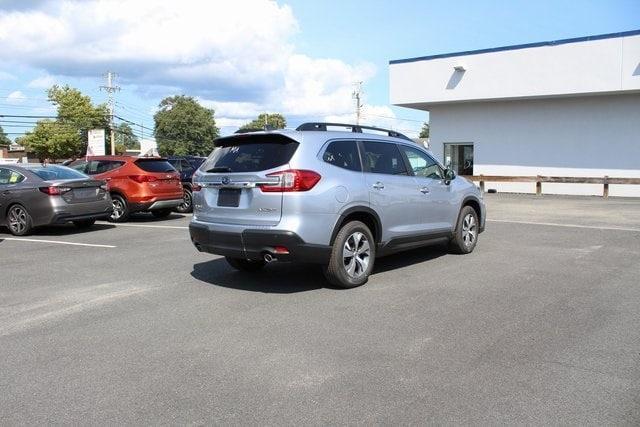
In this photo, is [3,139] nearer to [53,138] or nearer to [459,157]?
[53,138]

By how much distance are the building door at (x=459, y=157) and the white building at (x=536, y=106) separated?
48 mm

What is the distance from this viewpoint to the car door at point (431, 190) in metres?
7.89

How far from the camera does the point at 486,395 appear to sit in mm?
3818

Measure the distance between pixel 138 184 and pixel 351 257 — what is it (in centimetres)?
878

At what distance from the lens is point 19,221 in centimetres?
1189

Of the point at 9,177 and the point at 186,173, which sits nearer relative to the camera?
the point at 9,177

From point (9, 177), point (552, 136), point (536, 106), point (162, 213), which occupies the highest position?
point (536, 106)

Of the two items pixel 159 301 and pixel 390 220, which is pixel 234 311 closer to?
pixel 159 301

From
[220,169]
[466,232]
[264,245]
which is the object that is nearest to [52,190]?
[220,169]

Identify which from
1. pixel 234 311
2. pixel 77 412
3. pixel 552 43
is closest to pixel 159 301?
pixel 234 311

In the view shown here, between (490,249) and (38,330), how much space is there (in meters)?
6.89

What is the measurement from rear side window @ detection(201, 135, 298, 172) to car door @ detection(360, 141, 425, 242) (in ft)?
3.71

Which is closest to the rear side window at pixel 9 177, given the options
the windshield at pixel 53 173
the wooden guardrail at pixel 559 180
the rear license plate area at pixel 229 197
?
the windshield at pixel 53 173

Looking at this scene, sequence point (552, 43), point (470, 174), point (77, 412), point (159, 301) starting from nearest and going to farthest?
point (77, 412) < point (159, 301) < point (552, 43) < point (470, 174)
